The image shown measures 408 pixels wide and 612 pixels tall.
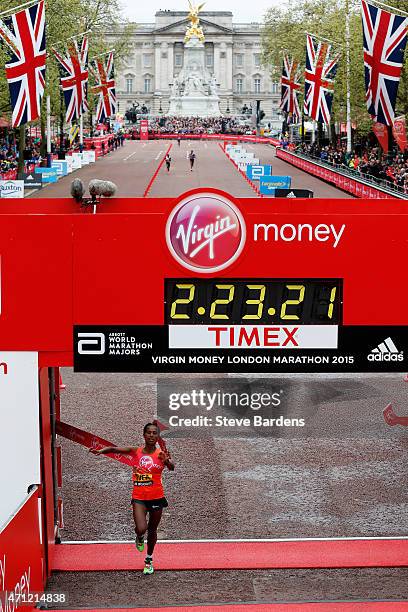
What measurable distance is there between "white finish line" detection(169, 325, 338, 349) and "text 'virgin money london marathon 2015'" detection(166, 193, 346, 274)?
0.57 m

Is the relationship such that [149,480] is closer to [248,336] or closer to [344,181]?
[248,336]

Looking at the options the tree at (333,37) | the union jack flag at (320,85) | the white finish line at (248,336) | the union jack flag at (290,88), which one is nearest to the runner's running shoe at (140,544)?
the white finish line at (248,336)

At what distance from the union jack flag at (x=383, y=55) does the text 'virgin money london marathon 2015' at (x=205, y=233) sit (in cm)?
2046

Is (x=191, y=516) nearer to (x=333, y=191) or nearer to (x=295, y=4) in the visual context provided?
(x=333, y=191)

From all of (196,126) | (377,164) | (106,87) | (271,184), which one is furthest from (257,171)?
(196,126)

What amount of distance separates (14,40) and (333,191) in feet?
87.0

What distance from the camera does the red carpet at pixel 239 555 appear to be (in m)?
10.8

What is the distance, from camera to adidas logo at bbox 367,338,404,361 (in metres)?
9.92

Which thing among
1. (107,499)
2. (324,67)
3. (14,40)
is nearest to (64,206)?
(107,499)

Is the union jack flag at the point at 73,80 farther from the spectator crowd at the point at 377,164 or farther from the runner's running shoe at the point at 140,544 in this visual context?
the runner's running shoe at the point at 140,544

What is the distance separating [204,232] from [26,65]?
2197 cm

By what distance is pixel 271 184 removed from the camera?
155 feet

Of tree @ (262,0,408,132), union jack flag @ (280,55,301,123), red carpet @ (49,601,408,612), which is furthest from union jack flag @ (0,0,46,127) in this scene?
union jack flag @ (280,55,301,123)

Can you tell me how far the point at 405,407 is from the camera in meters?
16.8
